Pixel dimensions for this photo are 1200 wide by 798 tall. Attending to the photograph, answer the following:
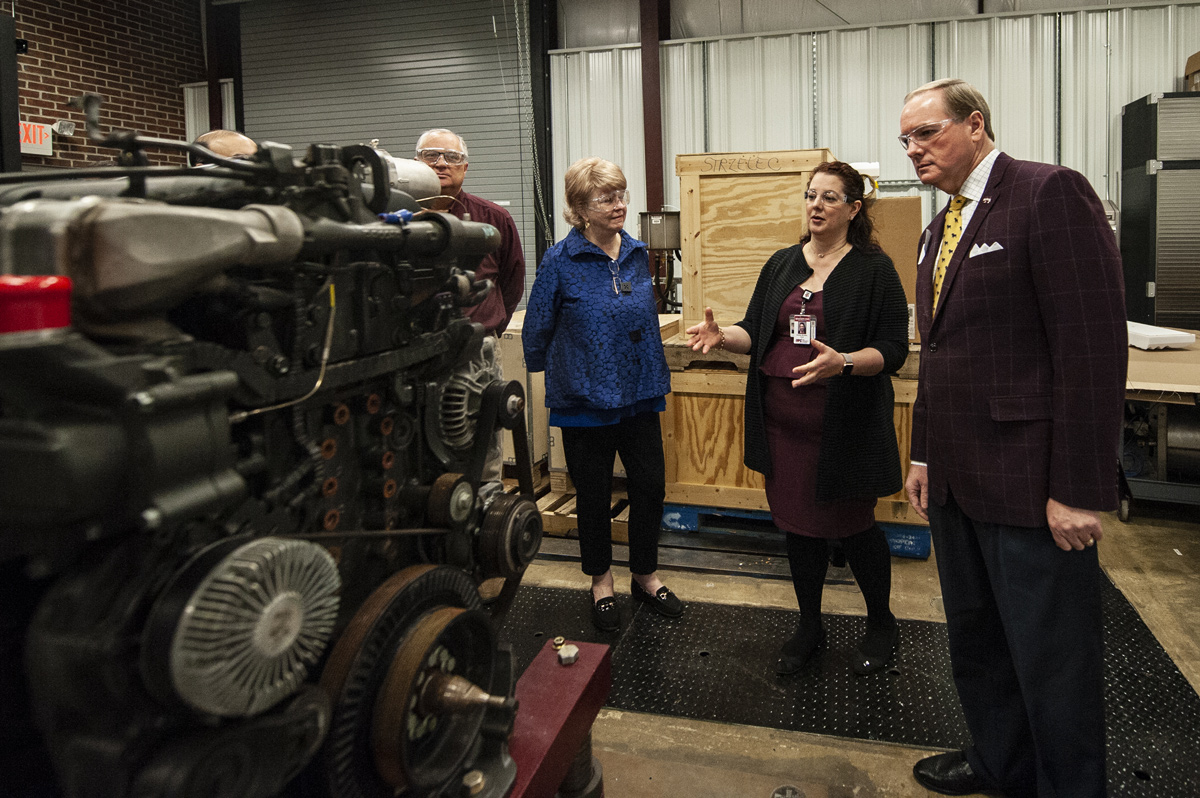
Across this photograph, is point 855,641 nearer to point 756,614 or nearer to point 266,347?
point 756,614

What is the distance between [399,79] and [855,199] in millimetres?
5944

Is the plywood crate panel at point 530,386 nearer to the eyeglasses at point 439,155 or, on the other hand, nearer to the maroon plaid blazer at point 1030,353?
the eyeglasses at point 439,155

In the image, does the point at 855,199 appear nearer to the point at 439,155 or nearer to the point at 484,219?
the point at 484,219

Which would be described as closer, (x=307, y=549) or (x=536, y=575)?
(x=307, y=549)

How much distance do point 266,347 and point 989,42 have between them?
6.64m

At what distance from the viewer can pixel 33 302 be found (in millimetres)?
770

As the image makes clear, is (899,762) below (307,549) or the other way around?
below

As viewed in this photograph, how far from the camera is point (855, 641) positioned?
305 centimetres

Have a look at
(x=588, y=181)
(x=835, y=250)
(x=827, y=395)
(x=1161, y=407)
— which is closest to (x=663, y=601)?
(x=827, y=395)

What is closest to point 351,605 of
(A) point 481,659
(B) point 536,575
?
(A) point 481,659

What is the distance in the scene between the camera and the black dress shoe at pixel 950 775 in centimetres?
219

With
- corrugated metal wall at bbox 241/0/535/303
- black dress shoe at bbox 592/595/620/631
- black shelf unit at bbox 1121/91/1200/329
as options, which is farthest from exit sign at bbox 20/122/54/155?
black shelf unit at bbox 1121/91/1200/329

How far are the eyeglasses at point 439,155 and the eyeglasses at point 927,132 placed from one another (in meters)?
1.94

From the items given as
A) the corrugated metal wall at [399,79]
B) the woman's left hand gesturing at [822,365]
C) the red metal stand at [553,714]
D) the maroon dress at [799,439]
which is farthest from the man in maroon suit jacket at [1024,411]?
the corrugated metal wall at [399,79]
